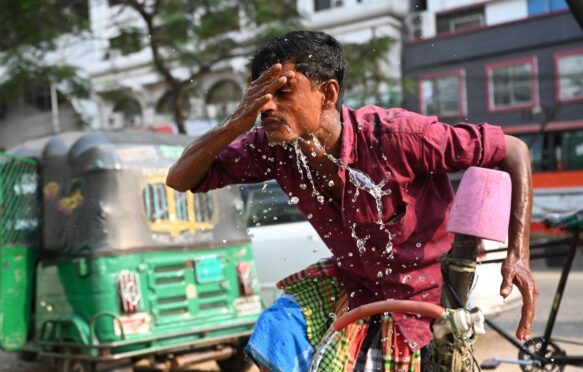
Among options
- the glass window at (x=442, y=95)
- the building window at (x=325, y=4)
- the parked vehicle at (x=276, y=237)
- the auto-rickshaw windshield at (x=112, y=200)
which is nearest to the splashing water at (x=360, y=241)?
the auto-rickshaw windshield at (x=112, y=200)

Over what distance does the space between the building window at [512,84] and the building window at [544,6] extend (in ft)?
4.20

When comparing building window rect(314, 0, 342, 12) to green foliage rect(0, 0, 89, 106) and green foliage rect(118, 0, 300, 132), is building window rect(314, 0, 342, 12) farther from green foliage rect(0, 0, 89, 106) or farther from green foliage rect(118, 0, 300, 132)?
green foliage rect(0, 0, 89, 106)

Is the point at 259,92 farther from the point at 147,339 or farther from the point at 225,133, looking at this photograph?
the point at 147,339

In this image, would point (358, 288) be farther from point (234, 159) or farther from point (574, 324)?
point (574, 324)

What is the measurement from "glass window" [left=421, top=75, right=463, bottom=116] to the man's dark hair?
47.2 feet

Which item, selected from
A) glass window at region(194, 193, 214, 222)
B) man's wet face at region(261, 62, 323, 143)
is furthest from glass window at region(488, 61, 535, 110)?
man's wet face at region(261, 62, 323, 143)

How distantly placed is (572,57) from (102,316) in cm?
1435

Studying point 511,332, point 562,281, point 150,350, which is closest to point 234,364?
point 150,350

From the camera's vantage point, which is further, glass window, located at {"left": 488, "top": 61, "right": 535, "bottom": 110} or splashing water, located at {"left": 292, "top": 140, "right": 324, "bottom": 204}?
glass window, located at {"left": 488, "top": 61, "right": 535, "bottom": 110}

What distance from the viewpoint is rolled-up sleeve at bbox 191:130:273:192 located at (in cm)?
216

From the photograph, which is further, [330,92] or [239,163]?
[239,163]

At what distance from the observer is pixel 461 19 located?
18.4 meters

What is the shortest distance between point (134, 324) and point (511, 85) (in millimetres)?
14092

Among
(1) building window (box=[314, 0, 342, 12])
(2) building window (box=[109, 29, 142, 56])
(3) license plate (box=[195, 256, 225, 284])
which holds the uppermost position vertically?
(1) building window (box=[314, 0, 342, 12])
